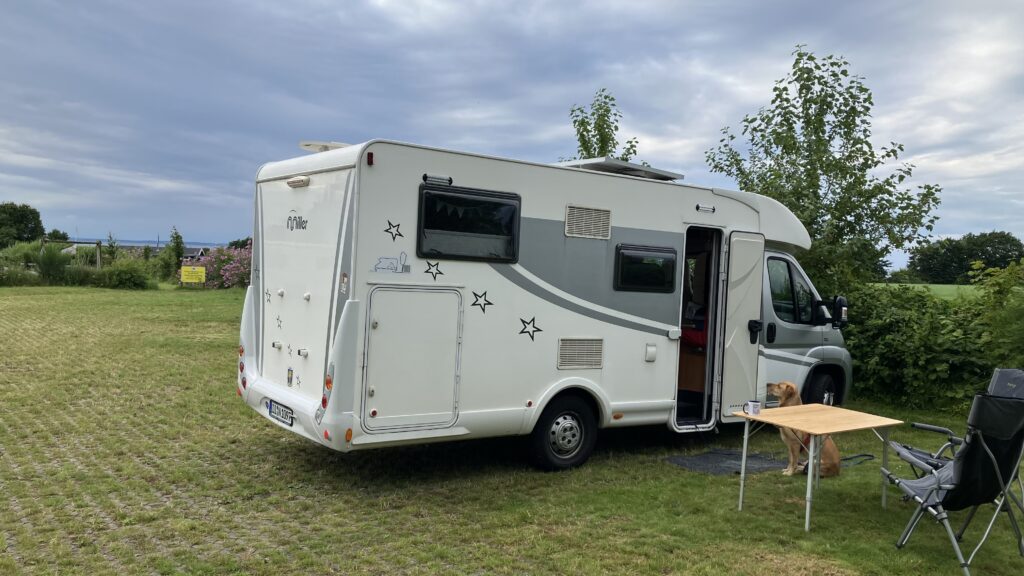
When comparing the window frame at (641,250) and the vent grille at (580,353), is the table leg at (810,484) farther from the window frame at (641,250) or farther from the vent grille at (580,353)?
the window frame at (641,250)

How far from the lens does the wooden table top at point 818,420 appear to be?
5.00m

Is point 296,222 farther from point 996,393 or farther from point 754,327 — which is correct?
point 996,393

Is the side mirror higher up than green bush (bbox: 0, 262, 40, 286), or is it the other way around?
the side mirror

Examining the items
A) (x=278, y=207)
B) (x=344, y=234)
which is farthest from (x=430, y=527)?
(x=278, y=207)

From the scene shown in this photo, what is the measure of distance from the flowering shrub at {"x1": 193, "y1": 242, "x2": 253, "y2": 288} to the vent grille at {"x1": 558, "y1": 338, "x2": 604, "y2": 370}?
2342cm

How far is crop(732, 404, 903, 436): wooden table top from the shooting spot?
500 centimetres

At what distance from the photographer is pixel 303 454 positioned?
671 cm

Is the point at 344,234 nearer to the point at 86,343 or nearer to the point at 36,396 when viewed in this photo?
the point at 36,396

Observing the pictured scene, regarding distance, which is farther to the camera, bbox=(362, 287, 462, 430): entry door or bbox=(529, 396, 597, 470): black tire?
bbox=(529, 396, 597, 470): black tire

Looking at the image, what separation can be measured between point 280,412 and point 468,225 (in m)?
2.05

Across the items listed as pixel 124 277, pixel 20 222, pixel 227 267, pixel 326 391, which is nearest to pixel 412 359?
pixel 326 391

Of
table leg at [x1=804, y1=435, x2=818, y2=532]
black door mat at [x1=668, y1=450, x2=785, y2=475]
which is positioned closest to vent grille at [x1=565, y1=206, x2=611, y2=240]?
black door mat at [x1=668, y1=450, x2=785, y2=475]

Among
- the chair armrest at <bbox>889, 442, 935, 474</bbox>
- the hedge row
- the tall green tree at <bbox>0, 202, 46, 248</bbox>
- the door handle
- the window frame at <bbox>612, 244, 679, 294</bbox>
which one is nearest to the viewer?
the chair armrest at <bbox>889, 442, 935, 474</bbox>

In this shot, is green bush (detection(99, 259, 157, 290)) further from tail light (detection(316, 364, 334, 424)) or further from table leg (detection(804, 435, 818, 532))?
table leg (detection(804, 435, 818, 532))
